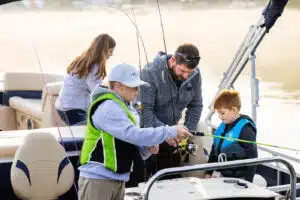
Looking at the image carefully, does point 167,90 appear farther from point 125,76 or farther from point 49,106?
point 49,106

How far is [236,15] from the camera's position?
13703mm

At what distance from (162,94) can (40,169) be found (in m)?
0.79

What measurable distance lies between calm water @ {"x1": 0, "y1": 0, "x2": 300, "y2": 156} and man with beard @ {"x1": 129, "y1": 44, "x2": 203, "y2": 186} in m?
2.86

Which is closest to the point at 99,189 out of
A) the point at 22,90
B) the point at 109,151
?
the point at 109,151

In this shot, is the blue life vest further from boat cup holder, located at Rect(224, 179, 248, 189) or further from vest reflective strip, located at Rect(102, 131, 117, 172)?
vest reflective strip, located at Rect(102, 131, 117, 172)

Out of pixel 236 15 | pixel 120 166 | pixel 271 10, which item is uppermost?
pixel 236 15

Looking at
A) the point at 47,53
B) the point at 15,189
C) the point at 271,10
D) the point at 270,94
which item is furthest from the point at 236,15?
the point at 15,189

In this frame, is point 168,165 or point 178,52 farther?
point 168,165

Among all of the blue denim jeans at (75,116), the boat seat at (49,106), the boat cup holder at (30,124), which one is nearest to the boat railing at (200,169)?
the blue denim jeans at (75,116)

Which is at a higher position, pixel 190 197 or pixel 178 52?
pixel 178 52

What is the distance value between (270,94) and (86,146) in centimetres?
840

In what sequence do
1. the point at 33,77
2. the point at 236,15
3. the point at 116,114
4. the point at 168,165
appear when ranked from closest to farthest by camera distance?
the point at 116,114
the point at 168,165
the point at 33,77
the point at 236,15

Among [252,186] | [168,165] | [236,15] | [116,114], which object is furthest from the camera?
[236,15]

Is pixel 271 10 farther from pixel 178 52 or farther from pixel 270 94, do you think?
pixel 270 94
